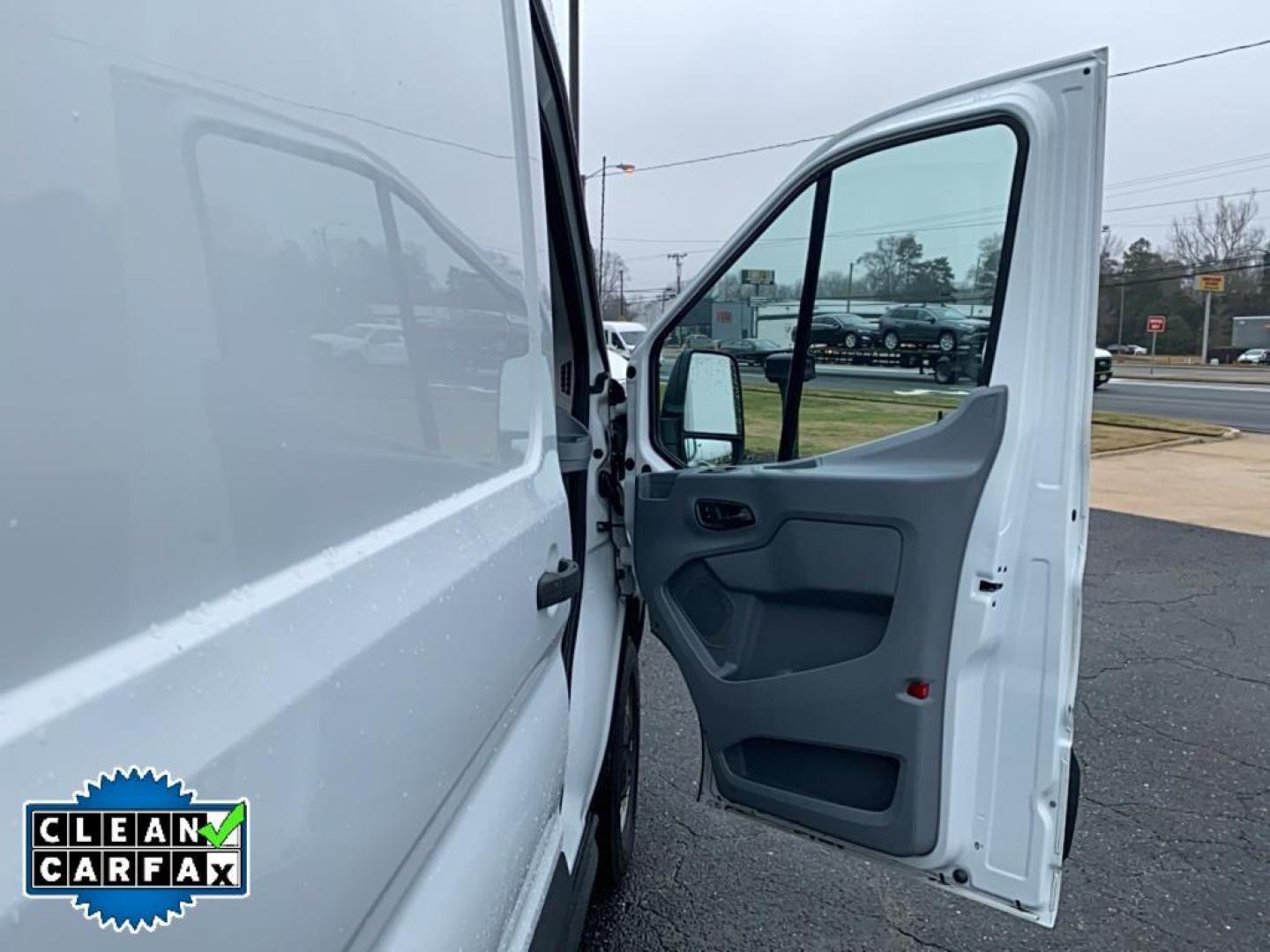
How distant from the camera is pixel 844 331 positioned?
2.17 m

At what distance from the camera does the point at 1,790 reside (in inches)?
21.0

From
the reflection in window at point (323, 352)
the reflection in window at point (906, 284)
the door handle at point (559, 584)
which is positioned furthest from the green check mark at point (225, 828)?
the reflection in window at point (906, 284)

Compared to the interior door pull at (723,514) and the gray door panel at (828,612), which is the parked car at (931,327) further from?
the interior door pull at (723,514)

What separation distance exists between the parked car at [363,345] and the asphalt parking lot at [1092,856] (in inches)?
85.7

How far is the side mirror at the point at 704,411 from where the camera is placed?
8.00 feet

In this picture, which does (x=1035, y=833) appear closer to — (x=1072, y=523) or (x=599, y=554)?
(x=1072, y=523)

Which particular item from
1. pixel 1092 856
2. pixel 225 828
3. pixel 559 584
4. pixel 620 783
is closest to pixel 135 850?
pixel 225 828

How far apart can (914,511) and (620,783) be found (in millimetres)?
1291

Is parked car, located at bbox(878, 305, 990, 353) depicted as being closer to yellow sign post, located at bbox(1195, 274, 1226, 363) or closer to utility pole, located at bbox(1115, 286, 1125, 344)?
yellow sign post, located at bbox(1195, 274, 1226, 363)

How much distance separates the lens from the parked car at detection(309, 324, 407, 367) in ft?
2.87

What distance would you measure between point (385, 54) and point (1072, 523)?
1559 mm

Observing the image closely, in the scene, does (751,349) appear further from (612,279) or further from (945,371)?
(612,279)

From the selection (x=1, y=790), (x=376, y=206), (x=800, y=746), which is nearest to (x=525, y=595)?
(x=376, y=206)

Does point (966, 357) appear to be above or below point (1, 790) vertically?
above
